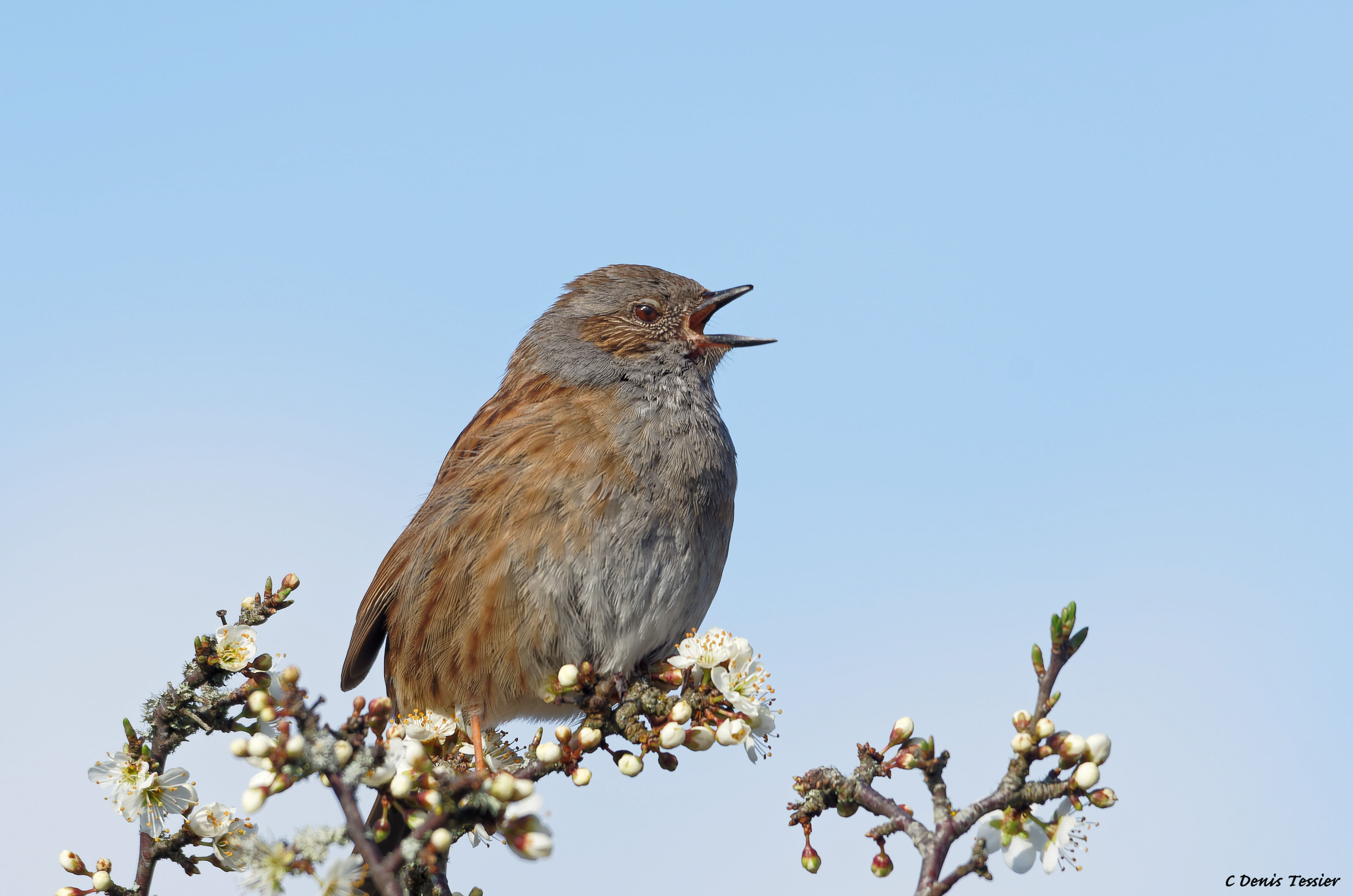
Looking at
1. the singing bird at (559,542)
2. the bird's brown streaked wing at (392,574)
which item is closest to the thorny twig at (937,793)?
the singing bird at (559,542)

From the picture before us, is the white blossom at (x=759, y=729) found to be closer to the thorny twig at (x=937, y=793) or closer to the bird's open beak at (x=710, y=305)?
the thorny twig at (x=937, y=793)

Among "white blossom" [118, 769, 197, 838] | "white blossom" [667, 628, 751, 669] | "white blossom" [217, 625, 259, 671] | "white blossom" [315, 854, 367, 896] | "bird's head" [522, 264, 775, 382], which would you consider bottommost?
"white blossom" [315, 854, 367, 896]

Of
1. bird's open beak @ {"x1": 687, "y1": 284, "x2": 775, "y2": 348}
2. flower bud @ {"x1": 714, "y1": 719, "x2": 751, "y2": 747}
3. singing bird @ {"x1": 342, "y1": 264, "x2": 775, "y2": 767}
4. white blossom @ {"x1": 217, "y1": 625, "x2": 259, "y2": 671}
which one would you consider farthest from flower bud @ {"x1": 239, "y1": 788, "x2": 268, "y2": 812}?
bird's open beak @ {"x1": 687, "y1": 284, "x2": 775, "y2": 348}

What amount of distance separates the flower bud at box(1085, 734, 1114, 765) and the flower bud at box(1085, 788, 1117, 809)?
2.9 inches

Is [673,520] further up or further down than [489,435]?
further down

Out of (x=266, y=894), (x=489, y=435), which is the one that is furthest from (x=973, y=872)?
(x=489, y=435)

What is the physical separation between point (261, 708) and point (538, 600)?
2.38m

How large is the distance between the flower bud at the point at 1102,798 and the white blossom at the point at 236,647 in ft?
7.37

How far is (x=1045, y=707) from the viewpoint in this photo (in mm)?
2701

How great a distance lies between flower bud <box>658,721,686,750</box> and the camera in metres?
3.50

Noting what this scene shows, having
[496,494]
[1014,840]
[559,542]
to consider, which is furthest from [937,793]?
[496,494]

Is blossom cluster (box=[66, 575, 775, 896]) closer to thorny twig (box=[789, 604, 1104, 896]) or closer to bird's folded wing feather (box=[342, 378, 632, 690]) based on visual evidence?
thorny twig (box=[789, 604, 1104, 896])

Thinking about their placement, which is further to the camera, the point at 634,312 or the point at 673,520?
the point at 634,312

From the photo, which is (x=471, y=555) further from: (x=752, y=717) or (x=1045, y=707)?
(x=1045, y=707)
